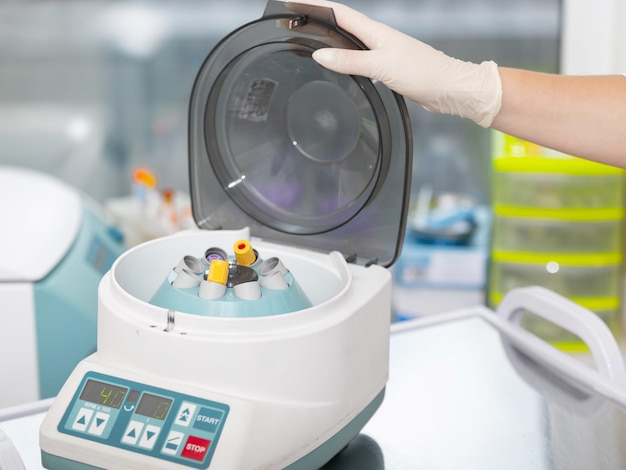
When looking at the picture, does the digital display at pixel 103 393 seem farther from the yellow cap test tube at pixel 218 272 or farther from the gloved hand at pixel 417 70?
the gloved hand at pixel 417 70

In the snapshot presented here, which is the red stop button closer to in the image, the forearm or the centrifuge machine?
the centrifuge machine

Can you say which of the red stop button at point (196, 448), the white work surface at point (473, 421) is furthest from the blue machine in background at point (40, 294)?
the red stop button at point (196, 448)

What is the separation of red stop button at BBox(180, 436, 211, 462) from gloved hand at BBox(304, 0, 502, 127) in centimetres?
45

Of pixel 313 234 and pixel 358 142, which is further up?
pixel 358 142

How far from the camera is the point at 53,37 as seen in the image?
8.68ft

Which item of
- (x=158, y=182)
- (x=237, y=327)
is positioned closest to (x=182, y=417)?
(x=237, y=327)

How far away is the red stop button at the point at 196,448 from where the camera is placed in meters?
0.74

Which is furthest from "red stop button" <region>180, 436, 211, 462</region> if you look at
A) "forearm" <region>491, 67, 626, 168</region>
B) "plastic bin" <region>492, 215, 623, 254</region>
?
"plastic bin" <region>492, 215, 623, 254</region>

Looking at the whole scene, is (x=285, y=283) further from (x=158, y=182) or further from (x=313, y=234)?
(x=158, y=182)

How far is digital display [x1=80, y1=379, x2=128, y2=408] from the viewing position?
789 millimetres

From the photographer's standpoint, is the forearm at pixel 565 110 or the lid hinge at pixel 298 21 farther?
the forearm at pixel 565 110

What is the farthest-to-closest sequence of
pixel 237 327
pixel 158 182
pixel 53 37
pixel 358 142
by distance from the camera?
pixel 158 182 → pixel 53 37 → pixel 358 142 → pixel 237 327

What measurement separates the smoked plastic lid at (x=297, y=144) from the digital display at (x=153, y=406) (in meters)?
0.33

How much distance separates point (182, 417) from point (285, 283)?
0.20 metres
